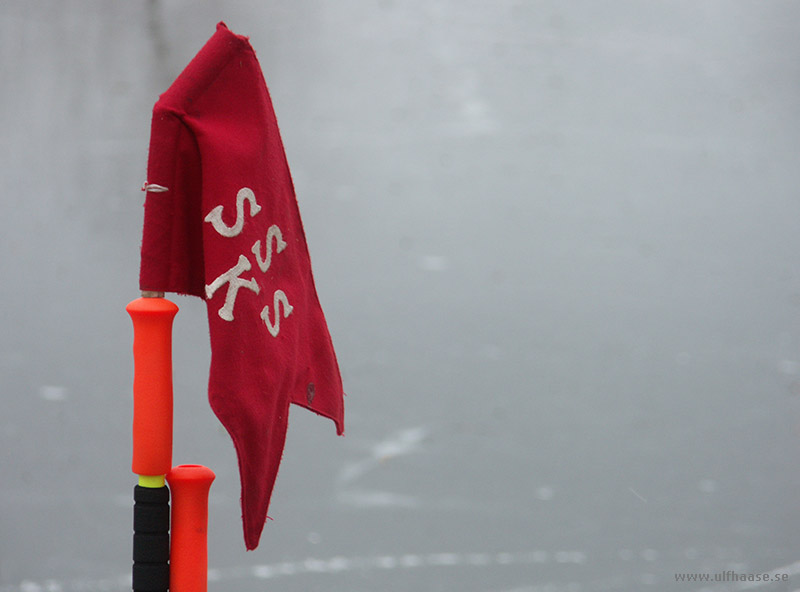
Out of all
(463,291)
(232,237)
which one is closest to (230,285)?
(232,237)

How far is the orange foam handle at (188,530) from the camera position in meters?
0.47

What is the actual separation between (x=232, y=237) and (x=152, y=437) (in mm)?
128

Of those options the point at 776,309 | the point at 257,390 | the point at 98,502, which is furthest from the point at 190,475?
the point at 776,309

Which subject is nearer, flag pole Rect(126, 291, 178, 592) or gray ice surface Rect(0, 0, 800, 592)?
flag pole Rect(126, 291, 178, 592)

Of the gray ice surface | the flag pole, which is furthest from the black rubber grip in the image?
the gray ice surface

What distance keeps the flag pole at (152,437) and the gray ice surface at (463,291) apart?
716mm

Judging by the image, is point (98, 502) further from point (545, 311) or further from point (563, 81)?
point (563, 81)

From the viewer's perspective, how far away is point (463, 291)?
3.99ft

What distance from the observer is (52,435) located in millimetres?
1154

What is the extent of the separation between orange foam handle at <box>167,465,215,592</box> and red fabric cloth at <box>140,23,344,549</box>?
44 mm

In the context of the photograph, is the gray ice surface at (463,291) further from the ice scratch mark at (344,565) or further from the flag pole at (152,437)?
the flag pole at (152,437)

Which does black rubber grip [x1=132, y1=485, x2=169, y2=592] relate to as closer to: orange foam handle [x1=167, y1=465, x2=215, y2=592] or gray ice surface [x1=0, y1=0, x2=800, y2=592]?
orange foam handle [x1=167, y1=465, x2=215, y2=592]

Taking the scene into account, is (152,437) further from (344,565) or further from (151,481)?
(344,565)

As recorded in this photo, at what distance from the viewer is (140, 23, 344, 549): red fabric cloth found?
1.41ft
